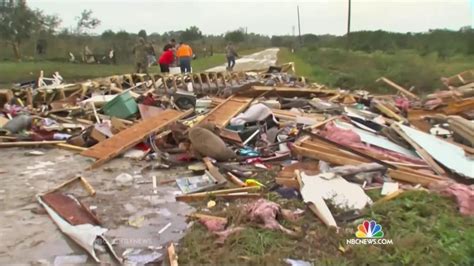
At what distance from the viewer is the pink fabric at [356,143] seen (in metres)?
6.17

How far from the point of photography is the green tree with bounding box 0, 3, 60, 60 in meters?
31.5

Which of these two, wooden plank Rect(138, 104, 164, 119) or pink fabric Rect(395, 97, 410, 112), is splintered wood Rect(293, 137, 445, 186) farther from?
pink fabric Rect(395, 97, 410, 112)

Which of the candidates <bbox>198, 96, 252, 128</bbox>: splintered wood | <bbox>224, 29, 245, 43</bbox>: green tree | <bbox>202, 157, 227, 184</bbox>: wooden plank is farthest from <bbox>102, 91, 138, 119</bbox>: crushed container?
<bbox>224, 29, 245, 43</bbox>: green tree

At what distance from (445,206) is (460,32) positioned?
29.2m

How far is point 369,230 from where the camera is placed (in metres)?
4.20

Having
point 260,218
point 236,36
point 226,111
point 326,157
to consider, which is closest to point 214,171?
point 326,157

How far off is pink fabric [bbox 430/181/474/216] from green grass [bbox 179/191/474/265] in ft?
0.39

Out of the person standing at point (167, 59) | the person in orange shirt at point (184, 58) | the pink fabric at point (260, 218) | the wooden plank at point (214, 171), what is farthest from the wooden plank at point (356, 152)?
the person standing at point (167, 59)

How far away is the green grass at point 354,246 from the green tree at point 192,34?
4600 centimetres

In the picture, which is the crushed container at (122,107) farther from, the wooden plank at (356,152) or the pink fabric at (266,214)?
the pink fabric at (266,214)

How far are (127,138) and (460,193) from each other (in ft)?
16.2

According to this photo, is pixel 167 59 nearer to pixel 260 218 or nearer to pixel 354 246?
pixel 260 218

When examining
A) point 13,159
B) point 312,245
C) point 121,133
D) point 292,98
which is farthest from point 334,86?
point 312,245

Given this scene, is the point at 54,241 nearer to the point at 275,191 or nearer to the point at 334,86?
the point at 275,191
